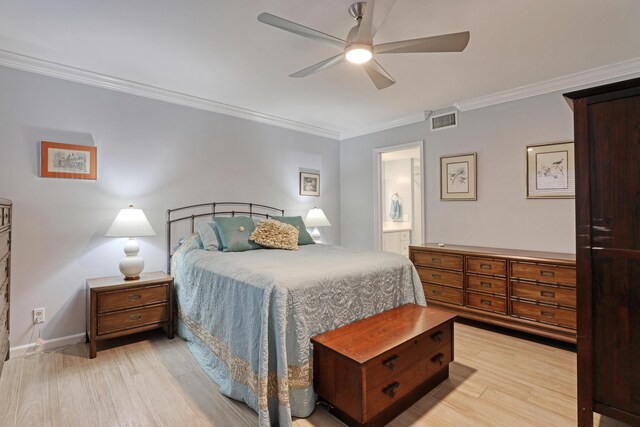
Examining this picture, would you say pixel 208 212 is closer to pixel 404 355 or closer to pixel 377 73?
pixel 377 73

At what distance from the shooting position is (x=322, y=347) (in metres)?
1.85

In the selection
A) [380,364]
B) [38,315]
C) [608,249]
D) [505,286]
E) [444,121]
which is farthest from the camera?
[444,121]

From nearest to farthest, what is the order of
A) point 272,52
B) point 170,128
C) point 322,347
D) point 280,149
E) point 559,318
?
1. point 322,347
2. point 272,52
3. point 559,318
4. point 170,128
5. point 280,149

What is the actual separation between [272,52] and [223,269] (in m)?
1.78

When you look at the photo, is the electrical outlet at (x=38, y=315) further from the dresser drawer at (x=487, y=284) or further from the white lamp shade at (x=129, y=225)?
the dresser drawer at (x=487, y=284)

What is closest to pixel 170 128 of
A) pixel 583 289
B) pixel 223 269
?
pixel 223 269

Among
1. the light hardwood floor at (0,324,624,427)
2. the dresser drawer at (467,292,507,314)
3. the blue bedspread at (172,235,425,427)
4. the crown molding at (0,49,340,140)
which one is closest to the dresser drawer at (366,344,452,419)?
the light hardwood floor at (0,324,624,427)

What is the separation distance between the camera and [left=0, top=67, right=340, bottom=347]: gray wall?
268 centimetres

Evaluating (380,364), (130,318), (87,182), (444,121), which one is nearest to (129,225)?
(87,182)

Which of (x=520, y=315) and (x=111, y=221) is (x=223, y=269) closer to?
(x=111, y=221)

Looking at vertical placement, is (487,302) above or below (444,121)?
below

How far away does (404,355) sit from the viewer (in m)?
1.91

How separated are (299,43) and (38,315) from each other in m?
3.18

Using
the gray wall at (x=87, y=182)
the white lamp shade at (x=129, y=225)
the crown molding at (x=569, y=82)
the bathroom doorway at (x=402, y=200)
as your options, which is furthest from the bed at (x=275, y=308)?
the bathroom doorway at (x=402, y=200)
